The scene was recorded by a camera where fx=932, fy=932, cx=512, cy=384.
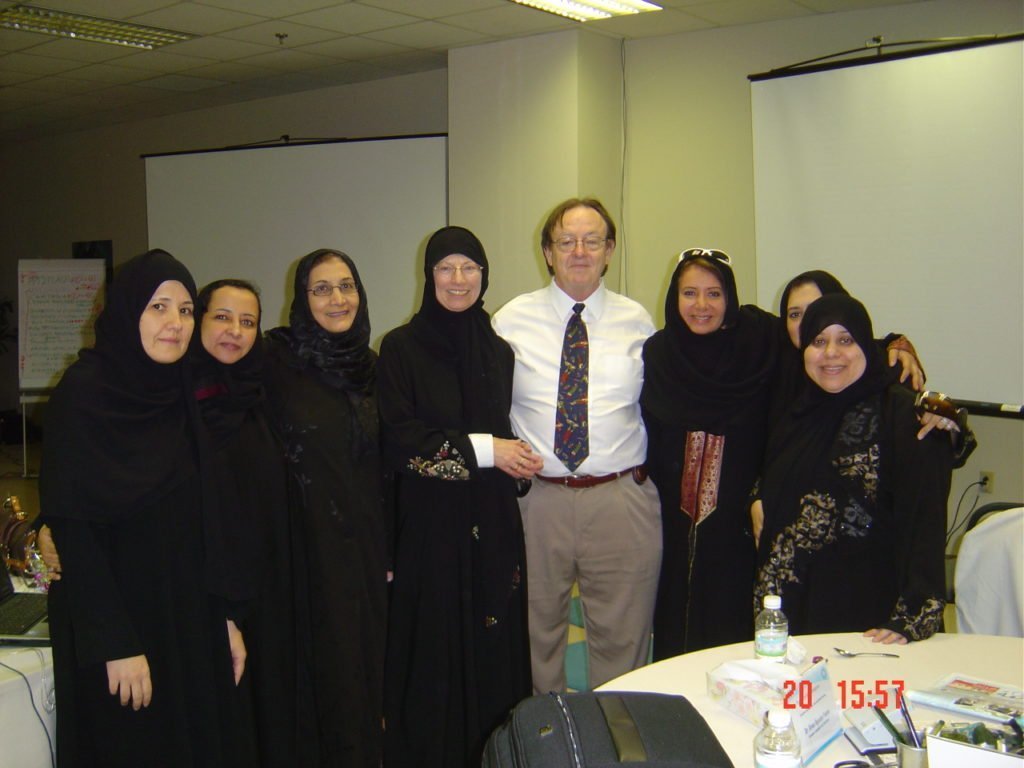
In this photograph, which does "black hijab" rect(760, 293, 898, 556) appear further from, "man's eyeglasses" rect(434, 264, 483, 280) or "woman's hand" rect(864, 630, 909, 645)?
"man's eyeglasses" rect(434, 264, 483, 280)

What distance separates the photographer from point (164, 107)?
7.41 meters

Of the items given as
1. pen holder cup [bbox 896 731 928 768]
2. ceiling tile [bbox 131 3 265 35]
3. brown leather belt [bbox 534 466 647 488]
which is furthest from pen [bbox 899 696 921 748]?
ceiling tile [bbox 131 3 265 35]

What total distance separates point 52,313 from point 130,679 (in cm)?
652

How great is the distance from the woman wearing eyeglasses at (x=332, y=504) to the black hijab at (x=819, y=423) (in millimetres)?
1037

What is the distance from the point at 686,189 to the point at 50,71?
4.18 metres

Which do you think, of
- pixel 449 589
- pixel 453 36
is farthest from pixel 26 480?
pixel 449 589

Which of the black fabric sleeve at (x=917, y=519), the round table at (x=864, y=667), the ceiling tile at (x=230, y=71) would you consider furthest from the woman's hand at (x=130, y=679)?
the ceiling tile at (x=230, y=71)

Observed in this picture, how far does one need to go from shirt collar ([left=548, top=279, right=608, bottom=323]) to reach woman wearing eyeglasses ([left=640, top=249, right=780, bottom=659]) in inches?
8.6

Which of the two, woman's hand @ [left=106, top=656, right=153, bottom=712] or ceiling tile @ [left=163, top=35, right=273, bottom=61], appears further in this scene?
ceiling tile @ [left=163, top=35, right=273, bottom=61]

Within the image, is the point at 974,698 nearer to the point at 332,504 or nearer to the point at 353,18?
the point at 332,504

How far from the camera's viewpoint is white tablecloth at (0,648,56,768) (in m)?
1.90

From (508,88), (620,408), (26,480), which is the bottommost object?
(26,480)

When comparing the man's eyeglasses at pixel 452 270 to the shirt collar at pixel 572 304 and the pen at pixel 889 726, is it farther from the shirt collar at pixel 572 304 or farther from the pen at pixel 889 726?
the pen at pixel 889 726

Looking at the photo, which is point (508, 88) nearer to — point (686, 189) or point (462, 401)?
point (686, 189)
